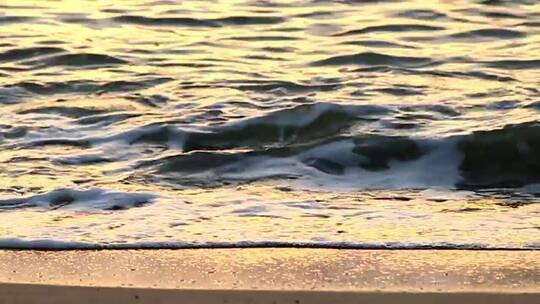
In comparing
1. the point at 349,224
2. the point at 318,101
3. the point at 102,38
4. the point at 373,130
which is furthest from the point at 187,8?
the point at 349,224

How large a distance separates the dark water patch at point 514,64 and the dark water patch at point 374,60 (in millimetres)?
443

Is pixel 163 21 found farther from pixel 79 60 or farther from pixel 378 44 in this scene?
pixel 378 44

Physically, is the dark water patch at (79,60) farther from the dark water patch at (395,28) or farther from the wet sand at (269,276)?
the wet sand at (269,276)

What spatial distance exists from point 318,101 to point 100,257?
3.08m

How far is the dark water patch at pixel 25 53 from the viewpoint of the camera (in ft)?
29.4

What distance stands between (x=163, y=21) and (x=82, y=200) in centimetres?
533

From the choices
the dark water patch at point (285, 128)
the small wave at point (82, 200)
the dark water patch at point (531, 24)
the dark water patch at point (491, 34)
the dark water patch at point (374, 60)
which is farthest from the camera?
the dark water patch at point (531, 24)

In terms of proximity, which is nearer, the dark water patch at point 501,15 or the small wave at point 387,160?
the small wave at point 387,160

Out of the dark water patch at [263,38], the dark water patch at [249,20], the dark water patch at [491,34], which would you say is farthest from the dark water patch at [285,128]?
the dark water patch at [249,20]

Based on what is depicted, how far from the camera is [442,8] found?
35.3ft

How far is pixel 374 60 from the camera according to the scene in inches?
340

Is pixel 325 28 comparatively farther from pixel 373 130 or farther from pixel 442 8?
pixel 373 130

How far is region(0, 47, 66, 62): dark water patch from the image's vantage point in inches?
353

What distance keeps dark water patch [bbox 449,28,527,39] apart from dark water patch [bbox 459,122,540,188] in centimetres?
300
